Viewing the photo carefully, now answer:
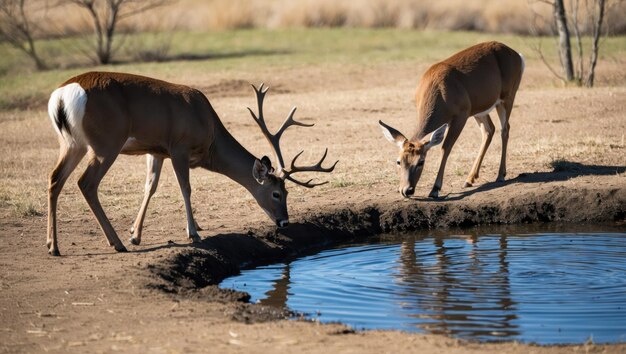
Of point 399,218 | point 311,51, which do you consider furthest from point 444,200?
point 311,51

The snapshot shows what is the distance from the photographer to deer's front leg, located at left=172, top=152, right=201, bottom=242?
11172 mm

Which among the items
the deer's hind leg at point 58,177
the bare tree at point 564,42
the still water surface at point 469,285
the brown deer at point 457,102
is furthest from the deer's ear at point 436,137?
the bare tree at point 564,42

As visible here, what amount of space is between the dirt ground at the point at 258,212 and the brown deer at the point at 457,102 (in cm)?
48

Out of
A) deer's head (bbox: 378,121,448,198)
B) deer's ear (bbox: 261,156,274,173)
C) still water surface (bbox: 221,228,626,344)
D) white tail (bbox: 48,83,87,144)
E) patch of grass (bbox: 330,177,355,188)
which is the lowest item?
still water surface (bbox: 221,228,626,344)

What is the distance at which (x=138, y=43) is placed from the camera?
30734 mm

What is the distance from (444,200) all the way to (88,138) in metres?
4.90

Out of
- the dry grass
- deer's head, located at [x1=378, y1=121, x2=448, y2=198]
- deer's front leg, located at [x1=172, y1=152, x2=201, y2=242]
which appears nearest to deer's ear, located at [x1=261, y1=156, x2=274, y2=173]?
deer's front leg, located at [x1=172, y1=152, x2=201, y2=242]

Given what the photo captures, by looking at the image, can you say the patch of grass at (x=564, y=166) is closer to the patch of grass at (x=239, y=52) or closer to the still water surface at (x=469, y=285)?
the still water surface at (x=469, y=285)

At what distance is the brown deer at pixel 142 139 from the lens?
10539 mm

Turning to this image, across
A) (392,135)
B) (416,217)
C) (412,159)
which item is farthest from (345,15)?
(416,217)

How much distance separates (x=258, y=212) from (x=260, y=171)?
1.28m

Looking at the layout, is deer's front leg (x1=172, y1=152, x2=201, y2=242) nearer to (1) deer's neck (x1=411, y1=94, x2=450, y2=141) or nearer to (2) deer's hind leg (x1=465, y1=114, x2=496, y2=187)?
(1) deer's neck (x1=411, y1=94, x2=450, y2=141)

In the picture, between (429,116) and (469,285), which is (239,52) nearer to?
(429,116)

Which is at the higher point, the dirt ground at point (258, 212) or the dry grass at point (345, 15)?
the dry grass at point (345, 15)
